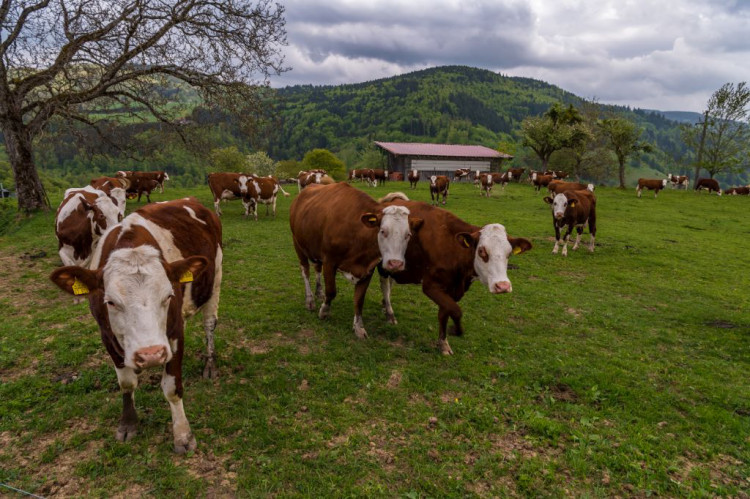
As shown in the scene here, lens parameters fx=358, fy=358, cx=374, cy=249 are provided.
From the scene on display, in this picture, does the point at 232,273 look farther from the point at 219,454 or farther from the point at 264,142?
the point at 264,142

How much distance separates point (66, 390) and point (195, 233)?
8.63 feet

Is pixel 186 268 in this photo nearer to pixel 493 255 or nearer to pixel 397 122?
pixel 493 255

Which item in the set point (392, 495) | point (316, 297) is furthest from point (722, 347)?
point (316, 297)

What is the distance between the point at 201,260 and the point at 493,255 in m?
4.05

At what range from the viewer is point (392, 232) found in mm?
5625

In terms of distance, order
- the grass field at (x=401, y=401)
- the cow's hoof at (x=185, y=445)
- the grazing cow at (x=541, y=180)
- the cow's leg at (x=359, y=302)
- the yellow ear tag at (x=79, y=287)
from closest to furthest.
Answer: the yellow ear tag at (x=79, y=287) < the grass field at (x=401, y=401) < the cow's hoof at (x=185, y=445) < the cow's leg at (x=359, y=302) < the grazing cow at (x=541, y=180)

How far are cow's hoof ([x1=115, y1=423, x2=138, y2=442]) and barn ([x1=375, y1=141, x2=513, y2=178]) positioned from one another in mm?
52660

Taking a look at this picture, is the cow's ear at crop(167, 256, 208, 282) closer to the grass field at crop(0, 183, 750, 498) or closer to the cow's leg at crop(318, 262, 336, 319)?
the grass field at crop(0, 183, 750, 498)

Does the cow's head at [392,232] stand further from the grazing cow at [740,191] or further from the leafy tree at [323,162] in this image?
the leafy tree at [323,162]

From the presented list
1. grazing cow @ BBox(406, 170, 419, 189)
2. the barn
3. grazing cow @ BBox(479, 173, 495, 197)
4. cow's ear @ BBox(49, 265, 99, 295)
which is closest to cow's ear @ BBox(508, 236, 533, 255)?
cow's ear @ BBox(49, 265, 99, 295)

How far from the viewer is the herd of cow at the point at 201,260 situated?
2875 millimetres

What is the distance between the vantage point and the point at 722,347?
6582 millimetres

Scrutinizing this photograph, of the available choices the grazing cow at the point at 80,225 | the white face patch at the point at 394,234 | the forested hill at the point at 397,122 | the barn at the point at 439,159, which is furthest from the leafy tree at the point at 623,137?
the forested hill at the point at 397,122

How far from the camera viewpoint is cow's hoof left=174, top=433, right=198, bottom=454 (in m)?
3.64
